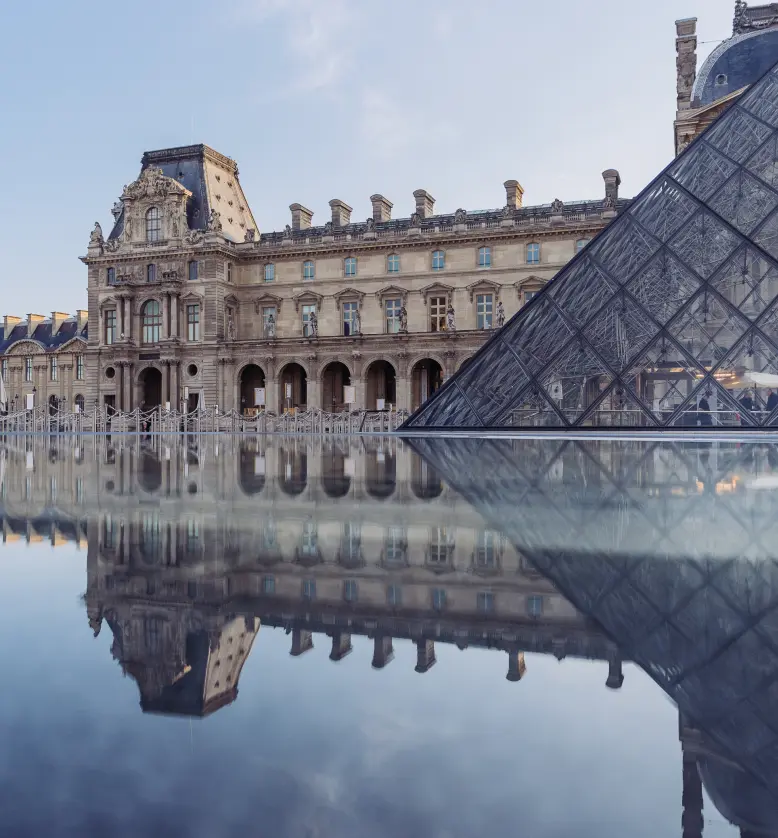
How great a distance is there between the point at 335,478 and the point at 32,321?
5546 centimetres

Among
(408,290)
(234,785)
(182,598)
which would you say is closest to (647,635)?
(234,785)

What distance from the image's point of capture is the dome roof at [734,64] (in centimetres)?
2656

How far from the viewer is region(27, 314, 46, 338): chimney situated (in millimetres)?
55531

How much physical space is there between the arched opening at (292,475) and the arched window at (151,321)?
28.7 metres

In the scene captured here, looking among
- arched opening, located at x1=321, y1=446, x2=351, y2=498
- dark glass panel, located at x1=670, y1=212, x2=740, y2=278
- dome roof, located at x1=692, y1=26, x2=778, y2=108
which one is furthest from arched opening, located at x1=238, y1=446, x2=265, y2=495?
dome roof, located at x1=692, y1=26, x2=778, y2=108

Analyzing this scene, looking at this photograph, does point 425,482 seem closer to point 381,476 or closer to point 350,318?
point 381,476

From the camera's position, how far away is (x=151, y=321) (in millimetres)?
37781

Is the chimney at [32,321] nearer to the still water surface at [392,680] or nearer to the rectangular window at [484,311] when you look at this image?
the rectangular window at [484,311]

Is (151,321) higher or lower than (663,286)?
higher

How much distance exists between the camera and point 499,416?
16.5 m

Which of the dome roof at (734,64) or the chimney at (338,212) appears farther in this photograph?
the chimney at (338,212)

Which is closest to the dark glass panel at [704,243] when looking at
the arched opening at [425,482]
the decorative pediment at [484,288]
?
the arched opening at [425,482]

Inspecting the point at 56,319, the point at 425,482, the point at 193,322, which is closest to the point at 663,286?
the point at 425,482

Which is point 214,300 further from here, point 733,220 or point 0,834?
point 0,834
